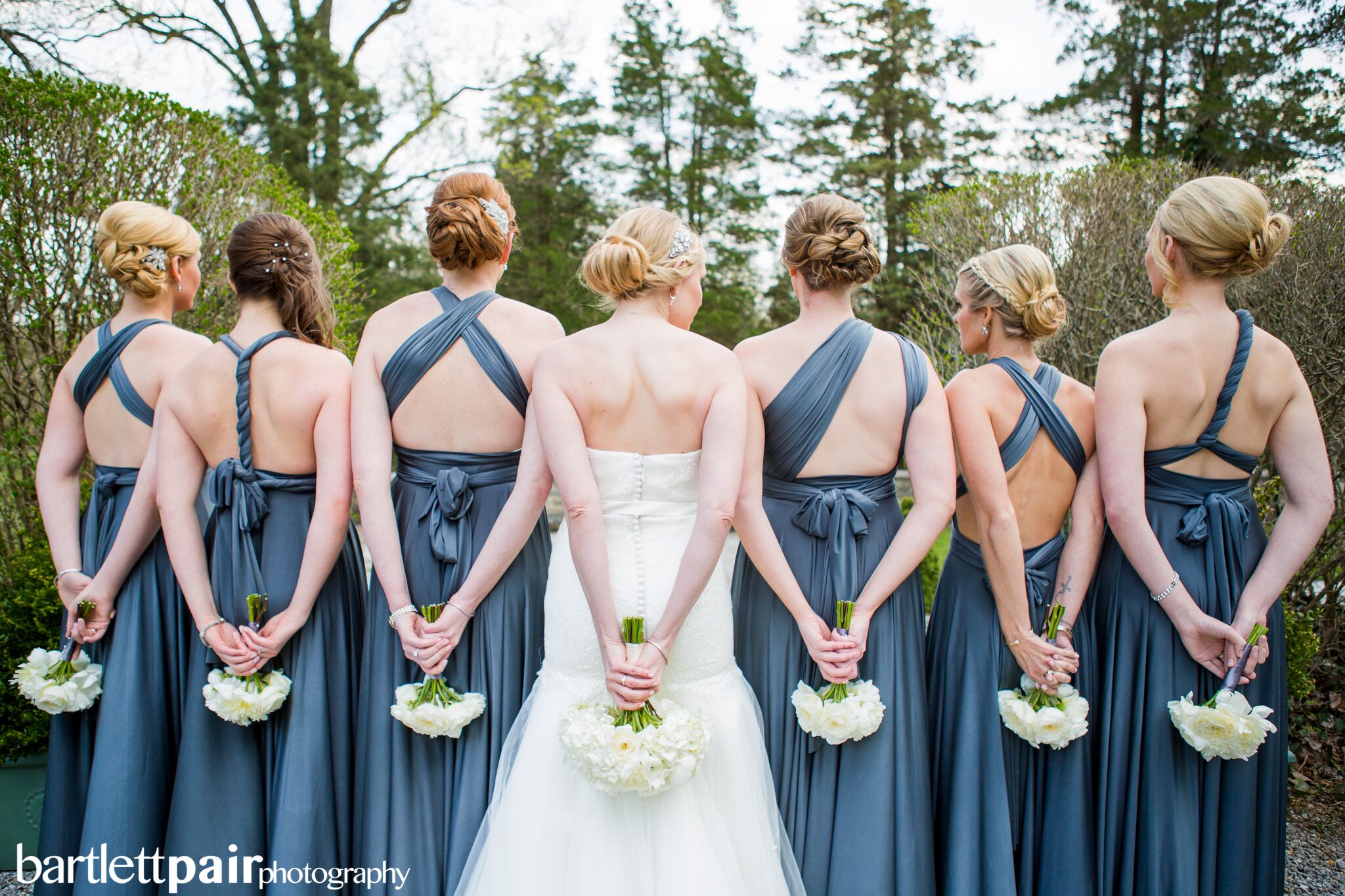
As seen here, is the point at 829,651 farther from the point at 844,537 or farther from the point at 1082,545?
the point at 1082,545

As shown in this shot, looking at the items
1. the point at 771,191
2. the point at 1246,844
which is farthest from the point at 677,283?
the point at 771,191

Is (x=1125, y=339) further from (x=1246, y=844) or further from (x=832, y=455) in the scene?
(x=1246, y=844)

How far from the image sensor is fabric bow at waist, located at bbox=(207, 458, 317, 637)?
9.82 ft

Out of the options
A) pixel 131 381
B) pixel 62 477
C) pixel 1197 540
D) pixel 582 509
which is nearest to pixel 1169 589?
pixel 1197 540

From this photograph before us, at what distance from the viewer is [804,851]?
2869mm

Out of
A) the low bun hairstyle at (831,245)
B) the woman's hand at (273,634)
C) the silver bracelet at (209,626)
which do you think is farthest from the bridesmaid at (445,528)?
the low bun hairstyle at (831,245)

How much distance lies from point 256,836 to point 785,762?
1811 mm

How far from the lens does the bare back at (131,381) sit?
3273 millimetres

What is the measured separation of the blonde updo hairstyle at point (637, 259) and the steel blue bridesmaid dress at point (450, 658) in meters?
0.48

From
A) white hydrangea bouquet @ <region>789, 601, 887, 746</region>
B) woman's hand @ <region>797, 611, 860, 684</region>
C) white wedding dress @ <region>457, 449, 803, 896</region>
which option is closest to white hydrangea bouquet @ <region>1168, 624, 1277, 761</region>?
white hydrangea bouquet @ <region>789, 601, 887, 746</region>

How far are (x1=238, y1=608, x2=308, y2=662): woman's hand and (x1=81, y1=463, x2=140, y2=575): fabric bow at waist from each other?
2.73 ft

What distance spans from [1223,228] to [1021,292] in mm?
636

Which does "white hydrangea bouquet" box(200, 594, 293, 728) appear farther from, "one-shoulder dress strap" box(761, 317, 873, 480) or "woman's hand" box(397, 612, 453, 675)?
"one-shoulder dress strap" box(761, 317, 873, 480)

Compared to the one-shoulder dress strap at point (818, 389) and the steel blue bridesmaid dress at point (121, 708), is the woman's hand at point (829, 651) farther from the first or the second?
the steel blue bridesmaid dress at point (121, 708)
